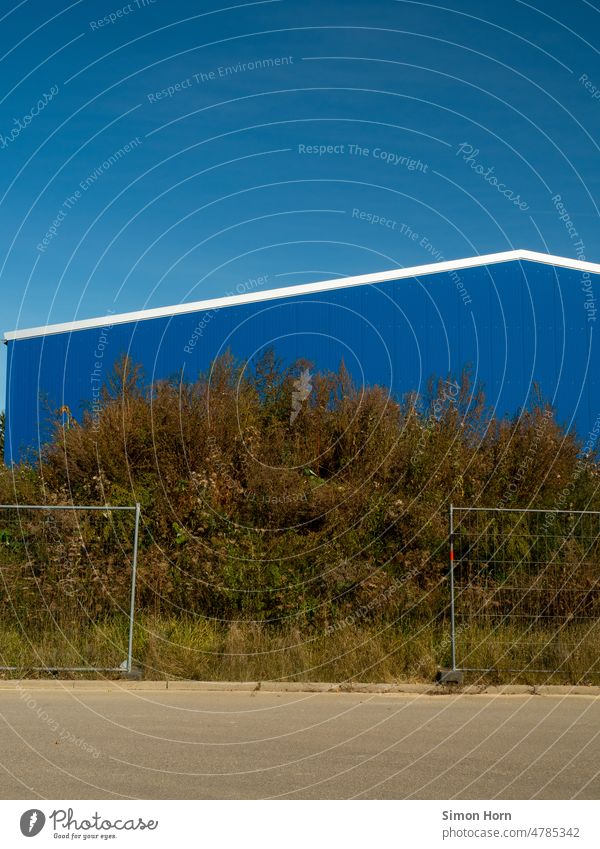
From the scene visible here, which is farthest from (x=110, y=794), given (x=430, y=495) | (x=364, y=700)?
(x=430, y=495)

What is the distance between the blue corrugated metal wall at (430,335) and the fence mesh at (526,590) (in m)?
8.85

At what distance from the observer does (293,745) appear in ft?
28.2

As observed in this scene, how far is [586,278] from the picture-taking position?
23.9m

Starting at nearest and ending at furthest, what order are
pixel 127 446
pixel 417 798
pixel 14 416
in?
pixel 417 798 → pixel 127 446 → pixel 14 416

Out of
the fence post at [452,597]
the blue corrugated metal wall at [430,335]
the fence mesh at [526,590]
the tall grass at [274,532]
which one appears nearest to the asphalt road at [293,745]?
the fence post at [452,597]

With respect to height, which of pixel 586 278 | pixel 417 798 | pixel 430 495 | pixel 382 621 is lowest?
pixel 417 798

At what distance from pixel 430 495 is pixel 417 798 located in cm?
855

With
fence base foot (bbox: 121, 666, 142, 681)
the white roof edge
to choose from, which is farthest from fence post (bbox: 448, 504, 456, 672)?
the white roof edge

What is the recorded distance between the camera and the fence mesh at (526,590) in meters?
12.5

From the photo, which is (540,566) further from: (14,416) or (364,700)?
(14,416)

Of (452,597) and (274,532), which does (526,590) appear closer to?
(452,597)

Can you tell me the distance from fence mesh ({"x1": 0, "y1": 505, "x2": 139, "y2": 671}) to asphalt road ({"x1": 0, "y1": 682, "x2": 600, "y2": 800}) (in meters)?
1.47

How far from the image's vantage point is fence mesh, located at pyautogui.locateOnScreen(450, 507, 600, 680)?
40.9ft

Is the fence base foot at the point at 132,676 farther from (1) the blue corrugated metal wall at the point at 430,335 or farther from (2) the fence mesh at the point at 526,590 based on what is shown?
(1) the blue corrugated metal wall at the point at 430,335
